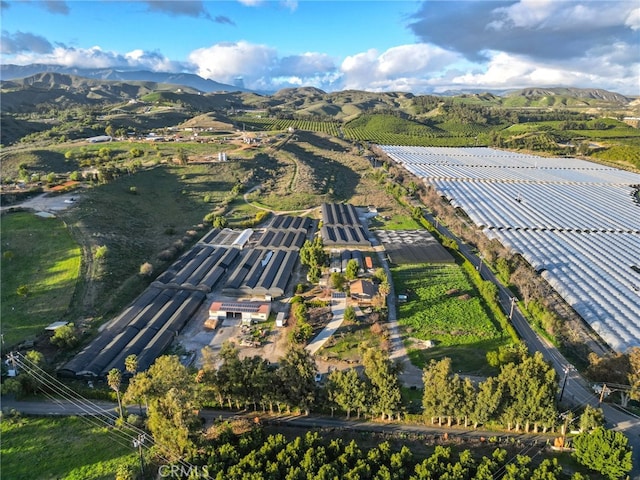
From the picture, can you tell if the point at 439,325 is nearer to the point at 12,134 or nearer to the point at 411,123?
the point at 12,134

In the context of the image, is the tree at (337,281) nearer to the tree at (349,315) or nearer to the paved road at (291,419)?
the tree at (349,315)

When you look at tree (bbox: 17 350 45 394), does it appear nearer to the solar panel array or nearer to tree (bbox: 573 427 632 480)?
tree (bbox: 573 427 632 480)

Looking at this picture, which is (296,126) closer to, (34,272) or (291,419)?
(34,272)

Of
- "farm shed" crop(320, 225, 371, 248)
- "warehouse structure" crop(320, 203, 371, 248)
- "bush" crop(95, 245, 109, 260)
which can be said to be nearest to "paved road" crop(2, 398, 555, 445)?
"bush" crop(95, 245, 109, 260)

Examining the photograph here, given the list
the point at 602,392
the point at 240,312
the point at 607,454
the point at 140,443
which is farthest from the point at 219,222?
the point at 607,454

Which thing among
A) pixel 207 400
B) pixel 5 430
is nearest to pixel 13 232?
pixel 5 430

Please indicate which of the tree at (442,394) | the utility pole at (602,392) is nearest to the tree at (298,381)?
the tree at (442,394)
